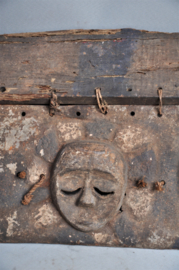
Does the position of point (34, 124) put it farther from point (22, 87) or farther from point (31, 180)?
point (31, 180)

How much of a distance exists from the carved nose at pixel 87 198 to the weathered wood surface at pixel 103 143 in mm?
229

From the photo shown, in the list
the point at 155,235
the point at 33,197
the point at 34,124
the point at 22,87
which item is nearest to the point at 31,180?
the point at 33,197

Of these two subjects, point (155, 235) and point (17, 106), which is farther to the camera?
point (17, 106)

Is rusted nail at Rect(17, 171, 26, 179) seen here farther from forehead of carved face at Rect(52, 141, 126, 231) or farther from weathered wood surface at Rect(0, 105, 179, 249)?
forehead of carved face at Rect(52, 141, 126, 231)

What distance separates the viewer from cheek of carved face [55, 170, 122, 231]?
5.34 feet

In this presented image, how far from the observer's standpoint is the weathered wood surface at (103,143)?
67.0 inches

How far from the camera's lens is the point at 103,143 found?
1.69 m

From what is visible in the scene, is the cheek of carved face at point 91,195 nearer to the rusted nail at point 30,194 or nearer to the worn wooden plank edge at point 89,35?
the rusted nail at point 30,194

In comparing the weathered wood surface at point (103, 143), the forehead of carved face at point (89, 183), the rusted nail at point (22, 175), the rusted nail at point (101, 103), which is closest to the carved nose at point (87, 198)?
the forehead of carved face at point (89, 183)

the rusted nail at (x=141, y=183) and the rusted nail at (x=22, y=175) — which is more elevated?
the rusted nail at (x=22, y=175)

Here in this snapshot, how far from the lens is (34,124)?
1788 millimetres

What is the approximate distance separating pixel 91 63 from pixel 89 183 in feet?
2.68

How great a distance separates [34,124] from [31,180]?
386 mm

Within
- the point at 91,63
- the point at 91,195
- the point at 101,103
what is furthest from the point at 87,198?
the point at 91,63
